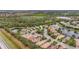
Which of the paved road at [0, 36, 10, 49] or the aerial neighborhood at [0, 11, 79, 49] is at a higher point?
the aerial neighborhood at [0, 11, 79, 49]

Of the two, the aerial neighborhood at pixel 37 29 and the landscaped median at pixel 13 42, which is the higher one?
the aerial neighborhood at pixel 37 29

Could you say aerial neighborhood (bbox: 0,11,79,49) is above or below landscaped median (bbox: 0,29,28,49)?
above

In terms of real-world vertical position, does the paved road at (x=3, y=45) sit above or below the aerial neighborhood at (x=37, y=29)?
below

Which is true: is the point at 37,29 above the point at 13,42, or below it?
above

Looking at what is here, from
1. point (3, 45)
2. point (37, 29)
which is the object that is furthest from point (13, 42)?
Result: point (37, 29)

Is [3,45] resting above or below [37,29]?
below

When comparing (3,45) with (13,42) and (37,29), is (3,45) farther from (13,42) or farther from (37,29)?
(37,29)
